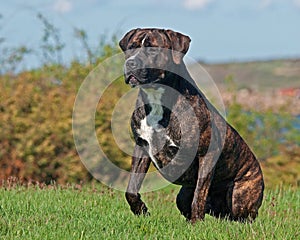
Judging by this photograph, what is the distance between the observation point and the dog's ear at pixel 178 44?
238 inches

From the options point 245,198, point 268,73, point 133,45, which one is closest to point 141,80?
point 133,45

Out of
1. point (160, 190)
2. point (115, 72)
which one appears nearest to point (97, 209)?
point (160, 190)

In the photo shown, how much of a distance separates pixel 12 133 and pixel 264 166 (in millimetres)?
5316

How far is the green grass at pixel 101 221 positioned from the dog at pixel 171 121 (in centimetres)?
40

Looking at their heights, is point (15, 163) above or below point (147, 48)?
below

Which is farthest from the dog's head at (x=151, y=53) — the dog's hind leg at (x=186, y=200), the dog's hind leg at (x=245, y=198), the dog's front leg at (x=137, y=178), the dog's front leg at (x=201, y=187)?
the dog's hind leg at (x=245, y=198)

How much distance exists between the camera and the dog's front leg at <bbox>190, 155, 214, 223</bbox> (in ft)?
20.3

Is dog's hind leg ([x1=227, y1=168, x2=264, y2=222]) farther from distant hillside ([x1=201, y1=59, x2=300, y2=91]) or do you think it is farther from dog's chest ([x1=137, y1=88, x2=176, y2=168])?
distant hillside ([x1=201, y1=59, x2=300, y2=91])

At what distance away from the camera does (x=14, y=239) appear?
5133 mm

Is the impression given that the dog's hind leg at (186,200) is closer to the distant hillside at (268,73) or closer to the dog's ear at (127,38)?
the dog's ear at (127,38)

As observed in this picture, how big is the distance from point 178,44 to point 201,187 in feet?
4.57

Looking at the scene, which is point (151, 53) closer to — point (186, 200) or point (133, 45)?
point (133, 45)

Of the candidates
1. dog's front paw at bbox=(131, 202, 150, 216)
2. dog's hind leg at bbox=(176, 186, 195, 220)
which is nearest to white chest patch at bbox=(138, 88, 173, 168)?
dog's front paw at bbox=(131, 202, 150, 216)

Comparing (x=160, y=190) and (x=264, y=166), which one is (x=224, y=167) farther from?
(x=264, y=166)
